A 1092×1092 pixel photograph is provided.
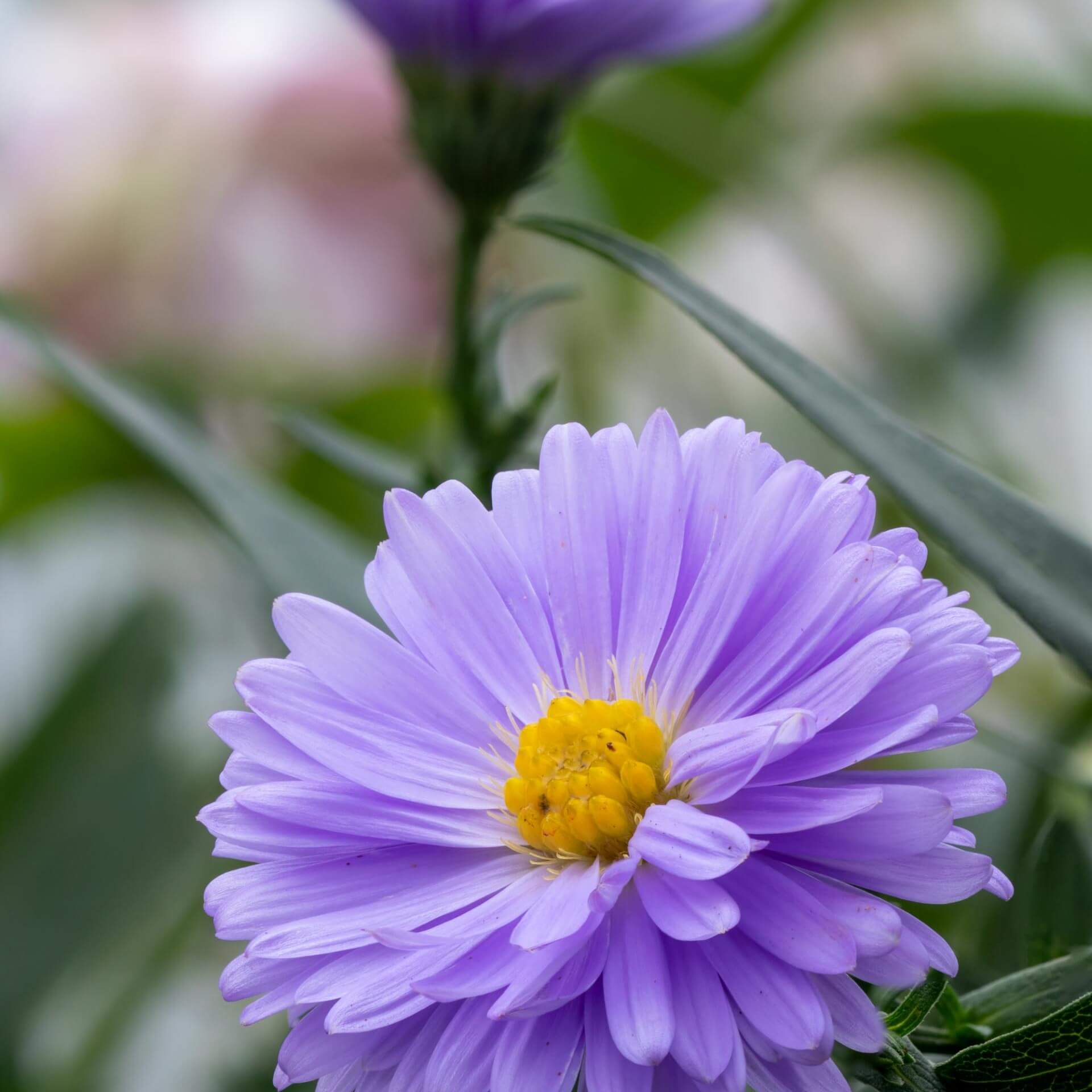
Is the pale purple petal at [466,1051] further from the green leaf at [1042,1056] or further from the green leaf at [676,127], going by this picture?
the green leaf at [676,127]

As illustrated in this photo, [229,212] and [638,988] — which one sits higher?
[638,988]

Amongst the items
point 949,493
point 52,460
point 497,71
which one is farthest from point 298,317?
point 949,493

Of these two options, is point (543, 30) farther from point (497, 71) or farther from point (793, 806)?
point (793, 806)

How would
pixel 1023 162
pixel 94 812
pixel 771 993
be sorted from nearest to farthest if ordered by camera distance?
pixel 771 993 → pixel 94 812 → pixel 1023 162

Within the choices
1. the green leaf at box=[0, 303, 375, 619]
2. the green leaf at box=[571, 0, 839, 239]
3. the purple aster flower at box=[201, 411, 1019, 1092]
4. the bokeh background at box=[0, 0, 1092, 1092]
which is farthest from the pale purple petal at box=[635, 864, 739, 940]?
the green leaf at box=[571, 0, 839, 239]

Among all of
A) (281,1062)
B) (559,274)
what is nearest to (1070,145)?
(559,274)

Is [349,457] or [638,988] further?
[349,457]

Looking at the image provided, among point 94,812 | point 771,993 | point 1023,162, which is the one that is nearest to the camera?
point 771,993

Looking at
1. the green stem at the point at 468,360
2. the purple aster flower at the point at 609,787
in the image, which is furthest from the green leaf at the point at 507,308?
the purple aster flower at the point at 609,787

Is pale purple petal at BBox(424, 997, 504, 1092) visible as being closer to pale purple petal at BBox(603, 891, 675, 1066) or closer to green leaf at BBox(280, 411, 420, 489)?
pale purple petal at BBox(603, 891, 675, 1066)
